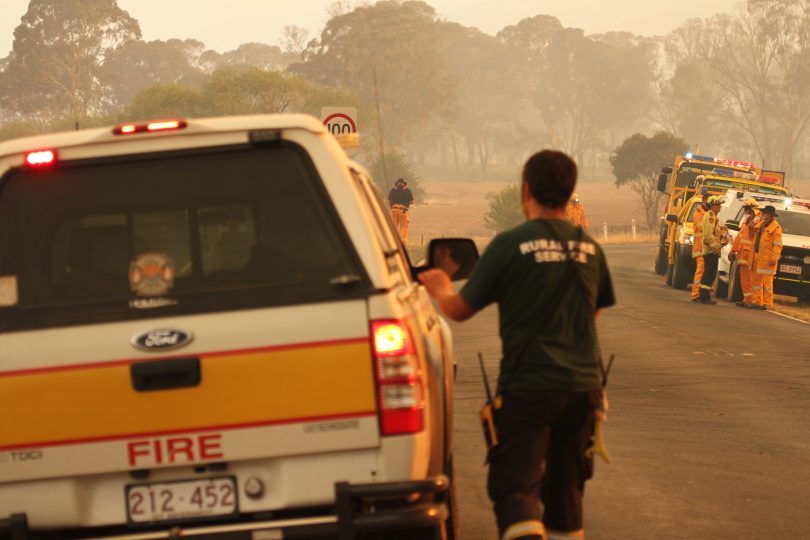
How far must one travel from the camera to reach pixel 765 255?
23234mm

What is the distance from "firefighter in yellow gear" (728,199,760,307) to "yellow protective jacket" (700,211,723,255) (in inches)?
20.8

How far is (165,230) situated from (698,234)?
2014cm

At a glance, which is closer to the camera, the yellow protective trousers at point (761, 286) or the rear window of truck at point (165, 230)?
the rear window of truck at point (165, 230)

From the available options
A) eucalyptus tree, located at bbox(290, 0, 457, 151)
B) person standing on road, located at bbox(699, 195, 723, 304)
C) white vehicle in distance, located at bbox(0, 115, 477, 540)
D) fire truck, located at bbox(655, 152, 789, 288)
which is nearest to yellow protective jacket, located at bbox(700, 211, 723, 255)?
person standing on road, located at bbox(699, 195, 723, 304)

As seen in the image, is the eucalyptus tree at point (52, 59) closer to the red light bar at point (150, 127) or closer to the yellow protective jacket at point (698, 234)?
the yellow protective jacket at point (698, 234)

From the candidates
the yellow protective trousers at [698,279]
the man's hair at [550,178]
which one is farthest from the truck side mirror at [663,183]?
the man's hair at [550,178]

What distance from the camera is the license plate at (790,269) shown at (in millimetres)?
24625

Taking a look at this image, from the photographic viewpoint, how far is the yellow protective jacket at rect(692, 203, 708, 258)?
24.4m

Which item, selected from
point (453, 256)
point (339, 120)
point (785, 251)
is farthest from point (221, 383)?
point (785, 251)

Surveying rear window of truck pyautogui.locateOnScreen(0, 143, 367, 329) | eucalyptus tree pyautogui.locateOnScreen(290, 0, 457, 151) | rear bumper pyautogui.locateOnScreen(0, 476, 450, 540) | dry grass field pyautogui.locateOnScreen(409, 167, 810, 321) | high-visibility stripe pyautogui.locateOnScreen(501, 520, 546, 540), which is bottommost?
dry grass field pyautogui.locateOnScreen(409, 167, 810, 321)

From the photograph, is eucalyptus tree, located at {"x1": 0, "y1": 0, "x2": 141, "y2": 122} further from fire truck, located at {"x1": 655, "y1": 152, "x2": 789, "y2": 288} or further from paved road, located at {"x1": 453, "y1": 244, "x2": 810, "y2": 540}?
paved road, located at {"x1": 453, "y1": 244, "x2": 810, "y2": 540}

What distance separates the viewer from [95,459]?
4.97 metres

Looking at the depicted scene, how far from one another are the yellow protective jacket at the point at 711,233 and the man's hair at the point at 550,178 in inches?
756

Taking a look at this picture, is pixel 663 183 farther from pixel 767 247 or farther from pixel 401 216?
pixel 767 247
